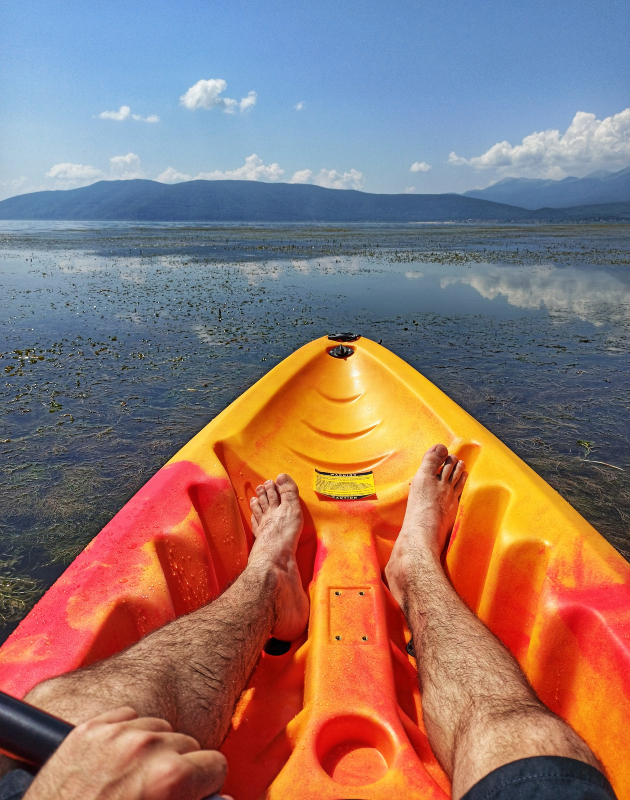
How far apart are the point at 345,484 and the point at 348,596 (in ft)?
2.33

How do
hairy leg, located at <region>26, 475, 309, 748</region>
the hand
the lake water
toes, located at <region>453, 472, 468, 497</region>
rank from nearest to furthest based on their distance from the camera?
the hand, hairy leg, located at <region>26, 475, 309, 748</region>, toes, located at <region>453, 472, 468, 497</region>, the lake water

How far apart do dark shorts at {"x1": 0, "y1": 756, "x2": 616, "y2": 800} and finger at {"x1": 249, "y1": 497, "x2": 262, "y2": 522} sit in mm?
1446

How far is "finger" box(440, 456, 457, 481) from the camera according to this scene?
90.1 inches

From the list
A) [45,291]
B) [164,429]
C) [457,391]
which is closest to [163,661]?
[164,429]

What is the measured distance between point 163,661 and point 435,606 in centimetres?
95

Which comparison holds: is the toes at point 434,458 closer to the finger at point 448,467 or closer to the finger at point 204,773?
the finger at point 448,467

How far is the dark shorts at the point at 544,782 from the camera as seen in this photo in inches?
35.5

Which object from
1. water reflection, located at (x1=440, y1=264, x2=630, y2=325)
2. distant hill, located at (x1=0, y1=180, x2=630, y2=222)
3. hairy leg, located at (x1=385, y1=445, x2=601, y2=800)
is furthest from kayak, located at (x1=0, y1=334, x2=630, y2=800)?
distant hill, located at (x1=0, y1=180, x2=630, y2=222)

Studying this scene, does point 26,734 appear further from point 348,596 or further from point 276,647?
point 348,596

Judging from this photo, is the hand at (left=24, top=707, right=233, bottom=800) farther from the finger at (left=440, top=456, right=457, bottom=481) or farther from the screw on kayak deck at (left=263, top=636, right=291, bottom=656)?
the finger at (left=440, top=456, right=457, bottom=481)

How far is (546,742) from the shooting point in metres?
1.01

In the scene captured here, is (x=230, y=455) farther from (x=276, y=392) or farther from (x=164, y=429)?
(x=164, y=429)

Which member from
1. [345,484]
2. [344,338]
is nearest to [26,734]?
[345,484]

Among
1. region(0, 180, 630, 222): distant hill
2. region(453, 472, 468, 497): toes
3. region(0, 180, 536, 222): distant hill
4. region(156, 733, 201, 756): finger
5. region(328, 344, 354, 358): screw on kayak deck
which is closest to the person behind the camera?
region(156, 733, 201, 756): finger
